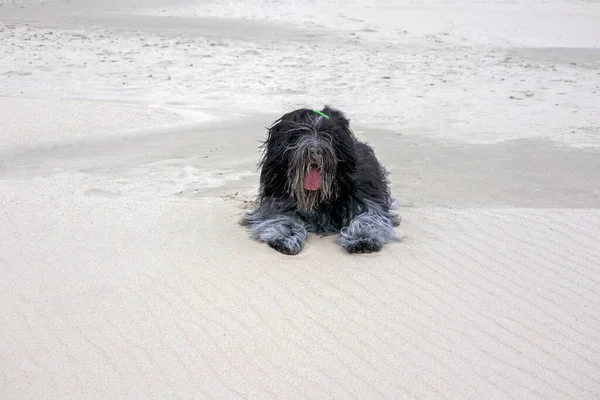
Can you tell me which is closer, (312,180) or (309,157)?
(309,157)

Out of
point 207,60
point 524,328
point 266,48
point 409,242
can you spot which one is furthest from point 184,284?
point 266,48

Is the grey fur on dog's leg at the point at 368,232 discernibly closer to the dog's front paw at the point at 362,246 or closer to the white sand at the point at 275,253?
the dog's front paw at the point at 362,246

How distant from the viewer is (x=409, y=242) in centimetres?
606

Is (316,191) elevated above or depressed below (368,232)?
above

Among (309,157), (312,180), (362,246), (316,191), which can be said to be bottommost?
(362,246)

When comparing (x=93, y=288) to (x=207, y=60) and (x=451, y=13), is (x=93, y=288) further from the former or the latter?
(x=451, y=13)

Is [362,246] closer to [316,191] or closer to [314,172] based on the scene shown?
[316,191]

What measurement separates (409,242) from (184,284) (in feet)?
5.79

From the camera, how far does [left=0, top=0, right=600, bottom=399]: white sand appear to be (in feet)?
14.5

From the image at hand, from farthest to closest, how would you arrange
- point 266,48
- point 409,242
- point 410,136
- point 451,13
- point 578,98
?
point 451,13 < point 266,48 < point 578,98 < point 410,136 < point 409,242

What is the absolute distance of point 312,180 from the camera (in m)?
5.72

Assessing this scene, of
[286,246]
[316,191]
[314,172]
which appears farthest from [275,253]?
[314,172]

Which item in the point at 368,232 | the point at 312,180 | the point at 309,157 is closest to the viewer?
the point at 309,157

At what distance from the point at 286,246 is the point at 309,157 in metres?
0.66
